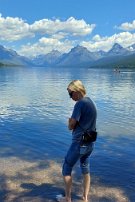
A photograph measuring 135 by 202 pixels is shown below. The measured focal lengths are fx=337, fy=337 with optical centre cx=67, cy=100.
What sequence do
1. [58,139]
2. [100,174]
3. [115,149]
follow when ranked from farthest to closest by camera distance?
[58,139]
[115,149]
[100,174]

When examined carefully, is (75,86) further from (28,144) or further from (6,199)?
(28,144)

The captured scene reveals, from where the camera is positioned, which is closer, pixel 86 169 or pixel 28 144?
pixel 86 169

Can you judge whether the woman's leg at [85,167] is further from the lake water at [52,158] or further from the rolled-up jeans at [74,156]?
the lake water at [52,158]

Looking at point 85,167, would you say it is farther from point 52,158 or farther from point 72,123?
point 52,158

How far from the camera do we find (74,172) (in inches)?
594

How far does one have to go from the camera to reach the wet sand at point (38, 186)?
12.2 m

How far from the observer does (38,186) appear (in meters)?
13.3

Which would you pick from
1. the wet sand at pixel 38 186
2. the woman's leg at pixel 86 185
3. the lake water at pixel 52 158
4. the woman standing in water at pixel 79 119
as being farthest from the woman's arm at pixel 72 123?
the lake water at pixel 52 158

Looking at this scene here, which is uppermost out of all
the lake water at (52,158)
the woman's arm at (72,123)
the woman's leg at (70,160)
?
the woman's arm at (72,123)

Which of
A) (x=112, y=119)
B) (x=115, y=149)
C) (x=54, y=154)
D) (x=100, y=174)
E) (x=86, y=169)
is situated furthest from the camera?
(x=112, y=119)

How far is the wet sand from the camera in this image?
12242mm

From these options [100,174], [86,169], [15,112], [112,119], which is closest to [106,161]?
[100,174]

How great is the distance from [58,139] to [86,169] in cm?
1070

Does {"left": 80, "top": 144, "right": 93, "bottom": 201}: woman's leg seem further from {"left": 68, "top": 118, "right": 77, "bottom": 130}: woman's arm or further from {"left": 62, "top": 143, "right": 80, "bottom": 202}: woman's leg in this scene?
{"left": 68, "top": 118, "right": 77, "bottom": 130}: woman's arm
